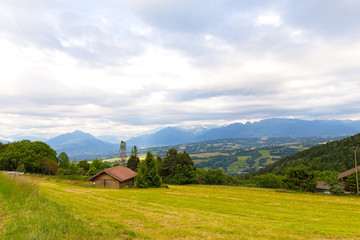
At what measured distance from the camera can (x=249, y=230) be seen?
9578mm

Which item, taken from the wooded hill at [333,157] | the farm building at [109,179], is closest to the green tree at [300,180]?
the farm building at [109,179]

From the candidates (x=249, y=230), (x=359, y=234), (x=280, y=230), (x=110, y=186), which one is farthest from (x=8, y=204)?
(x=110, y=186)

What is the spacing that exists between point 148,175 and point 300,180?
33.2 m

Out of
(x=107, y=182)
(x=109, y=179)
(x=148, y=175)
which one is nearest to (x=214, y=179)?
(x=148, y=175)

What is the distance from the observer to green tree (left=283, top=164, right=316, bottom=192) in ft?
126

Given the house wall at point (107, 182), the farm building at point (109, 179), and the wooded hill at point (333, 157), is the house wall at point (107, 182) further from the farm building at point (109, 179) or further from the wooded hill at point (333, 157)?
the wooded hill at point (333, 157)

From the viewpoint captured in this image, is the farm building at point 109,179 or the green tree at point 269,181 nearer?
the farm building at point 109,179

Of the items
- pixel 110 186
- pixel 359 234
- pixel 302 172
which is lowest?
pixel 110 186

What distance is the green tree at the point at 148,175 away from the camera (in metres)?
39.8

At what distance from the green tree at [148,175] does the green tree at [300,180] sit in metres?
29.1

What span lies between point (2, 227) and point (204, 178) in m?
67.5

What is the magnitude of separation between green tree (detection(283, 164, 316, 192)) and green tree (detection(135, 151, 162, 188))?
29.1 m

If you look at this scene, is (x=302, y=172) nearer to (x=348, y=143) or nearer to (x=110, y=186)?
(x=110, y=186)

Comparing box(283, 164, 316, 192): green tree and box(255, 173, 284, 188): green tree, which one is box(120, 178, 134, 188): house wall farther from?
box(255, 173, 284, 188): green tree
